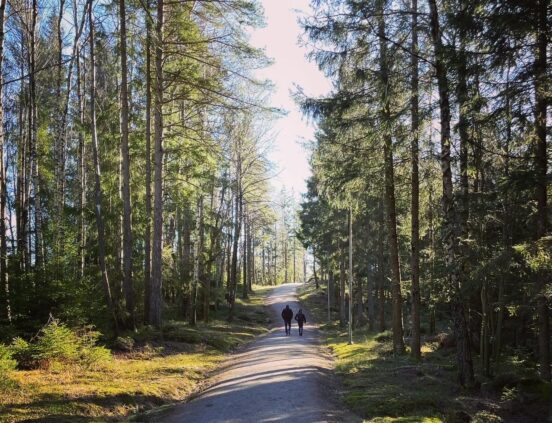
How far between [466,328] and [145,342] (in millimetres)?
9926

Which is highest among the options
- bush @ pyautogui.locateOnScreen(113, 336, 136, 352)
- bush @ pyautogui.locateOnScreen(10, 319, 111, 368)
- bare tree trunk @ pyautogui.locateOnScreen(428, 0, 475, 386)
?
bare tree trunk @ pyautogui.locateOnScreen(428, 0, 475, 386)

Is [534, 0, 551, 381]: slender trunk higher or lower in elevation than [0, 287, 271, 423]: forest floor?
higher

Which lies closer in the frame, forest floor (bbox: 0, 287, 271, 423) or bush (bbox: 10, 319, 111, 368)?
forest floor (bbox: 0, 287, 271, 423)

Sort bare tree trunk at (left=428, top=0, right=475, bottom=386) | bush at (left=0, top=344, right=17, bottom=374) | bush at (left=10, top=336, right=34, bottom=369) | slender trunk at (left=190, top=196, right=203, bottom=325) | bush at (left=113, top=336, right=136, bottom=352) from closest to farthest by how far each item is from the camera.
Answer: bush at (left=0, top=344, right=17, bottom=374)
bare tree trunk at (left=428, top=0, right=475, bottom=386)
bush at (left=10, top=336, right=34, bottom=369)
bush at (left=113, top=336, right=136, bottom=352)
slender trunk at (left=190, top=196, right=203, bottom=325)

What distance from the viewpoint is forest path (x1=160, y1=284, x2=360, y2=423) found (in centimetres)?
784

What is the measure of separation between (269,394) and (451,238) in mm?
4924

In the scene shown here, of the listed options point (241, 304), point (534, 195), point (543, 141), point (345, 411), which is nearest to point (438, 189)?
point (534, 195)

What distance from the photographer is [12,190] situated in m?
28.0

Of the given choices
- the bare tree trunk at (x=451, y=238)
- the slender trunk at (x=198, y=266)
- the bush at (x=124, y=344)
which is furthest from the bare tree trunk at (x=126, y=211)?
the bare tree trunk at (x=451, y=238)

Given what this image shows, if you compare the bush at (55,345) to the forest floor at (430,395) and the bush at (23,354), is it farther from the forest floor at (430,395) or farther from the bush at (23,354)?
the forest floor at (430,395)

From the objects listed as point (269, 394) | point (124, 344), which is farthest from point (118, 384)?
point (124, 344)

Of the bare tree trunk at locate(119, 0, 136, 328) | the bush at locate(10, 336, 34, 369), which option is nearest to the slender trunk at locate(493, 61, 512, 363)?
the bush at locate(10, 336, 34, 369)

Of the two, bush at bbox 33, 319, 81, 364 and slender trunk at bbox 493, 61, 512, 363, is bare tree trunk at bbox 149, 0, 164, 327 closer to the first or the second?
bush at bbox 33, 319, 81, 364

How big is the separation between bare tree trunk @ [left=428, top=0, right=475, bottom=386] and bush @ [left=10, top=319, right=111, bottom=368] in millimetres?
8377
